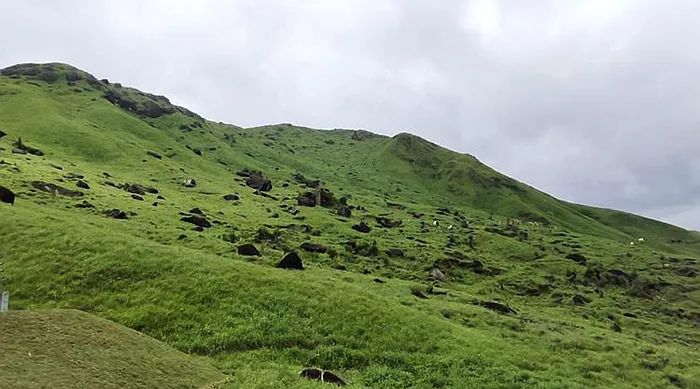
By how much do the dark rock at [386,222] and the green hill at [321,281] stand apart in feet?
5.00

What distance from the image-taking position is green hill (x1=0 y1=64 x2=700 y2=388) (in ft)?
118

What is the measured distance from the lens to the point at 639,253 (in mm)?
117125

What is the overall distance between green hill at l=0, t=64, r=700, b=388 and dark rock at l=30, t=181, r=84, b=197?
47 centimetres

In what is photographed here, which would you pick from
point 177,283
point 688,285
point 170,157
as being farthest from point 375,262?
point 170,157

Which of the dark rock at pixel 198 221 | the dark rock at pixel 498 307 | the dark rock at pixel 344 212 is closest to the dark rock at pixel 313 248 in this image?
the dark rock at pixel 198 221

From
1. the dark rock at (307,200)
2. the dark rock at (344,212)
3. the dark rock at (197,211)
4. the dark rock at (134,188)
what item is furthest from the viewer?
the dark rock at (307,200)

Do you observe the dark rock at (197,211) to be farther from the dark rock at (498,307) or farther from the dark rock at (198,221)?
the dark rock at (498,307)

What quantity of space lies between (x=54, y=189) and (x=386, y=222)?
2325 inches

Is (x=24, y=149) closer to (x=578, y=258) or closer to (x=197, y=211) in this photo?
(x=197, y=211)

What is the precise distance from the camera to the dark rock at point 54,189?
244 feet

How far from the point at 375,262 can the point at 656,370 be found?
35.1 meters

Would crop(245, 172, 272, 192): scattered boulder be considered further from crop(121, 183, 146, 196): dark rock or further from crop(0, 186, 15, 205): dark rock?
crop(0, 186, 15, 205): dark rock

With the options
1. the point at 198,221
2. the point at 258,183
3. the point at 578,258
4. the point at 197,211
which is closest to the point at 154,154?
the point at 258,183

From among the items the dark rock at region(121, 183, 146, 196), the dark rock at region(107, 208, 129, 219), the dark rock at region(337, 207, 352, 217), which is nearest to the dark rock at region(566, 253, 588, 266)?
the dark rock at region(337, 207, 352, 217)
